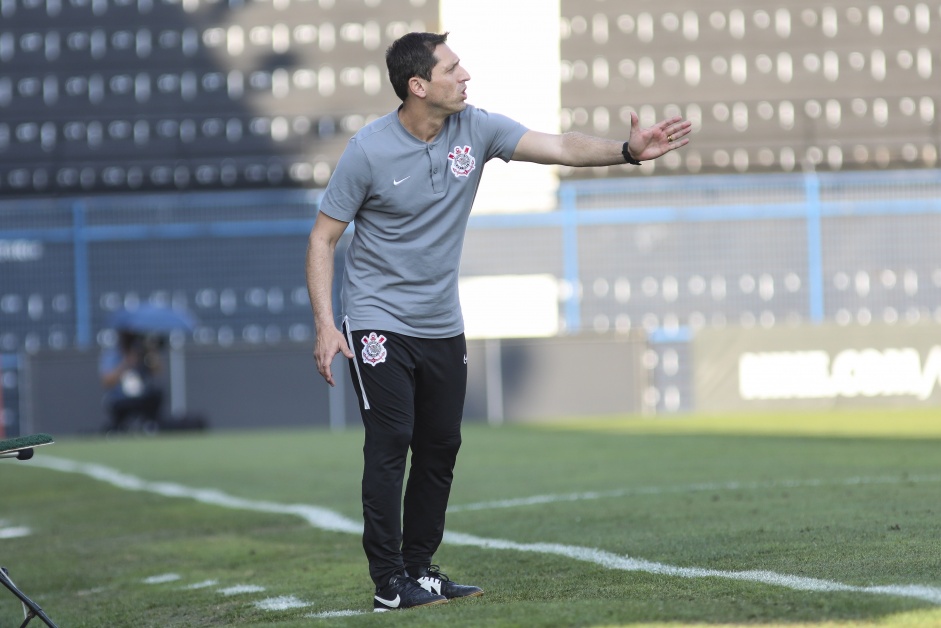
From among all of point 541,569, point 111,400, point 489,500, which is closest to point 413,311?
point 541,569

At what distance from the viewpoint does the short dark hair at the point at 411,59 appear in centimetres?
435

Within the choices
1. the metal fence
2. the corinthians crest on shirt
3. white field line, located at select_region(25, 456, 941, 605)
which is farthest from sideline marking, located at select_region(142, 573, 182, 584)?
the metal fence

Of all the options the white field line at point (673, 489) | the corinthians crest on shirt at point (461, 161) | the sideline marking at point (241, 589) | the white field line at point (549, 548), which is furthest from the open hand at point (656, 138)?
the white field line at point (673, 489)

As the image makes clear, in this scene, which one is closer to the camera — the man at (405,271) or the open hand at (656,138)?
the man at (405,271)

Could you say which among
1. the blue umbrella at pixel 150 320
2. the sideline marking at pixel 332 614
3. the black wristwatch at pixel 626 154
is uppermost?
the black wristwatch at pixel 626 154

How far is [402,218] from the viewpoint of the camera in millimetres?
4391

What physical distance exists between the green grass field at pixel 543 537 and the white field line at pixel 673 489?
3 cm

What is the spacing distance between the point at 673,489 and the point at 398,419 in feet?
11.7

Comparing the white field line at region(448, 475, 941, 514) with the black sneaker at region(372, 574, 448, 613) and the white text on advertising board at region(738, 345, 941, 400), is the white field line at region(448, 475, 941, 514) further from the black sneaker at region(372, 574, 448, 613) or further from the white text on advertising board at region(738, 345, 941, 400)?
the white text on advertising board at region(738, 345, 941, 400)

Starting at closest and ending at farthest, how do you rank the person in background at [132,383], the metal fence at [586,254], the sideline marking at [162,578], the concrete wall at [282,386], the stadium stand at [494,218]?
the sideline marking at [162,578], the person in background at [132,383], the concrete wall at [282,386], the metal fence at [586,254], the stadium stand at [494,218]

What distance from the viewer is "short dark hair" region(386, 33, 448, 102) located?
4352 millimetres

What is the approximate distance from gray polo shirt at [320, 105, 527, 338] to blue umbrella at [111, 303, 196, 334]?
16.1 meters

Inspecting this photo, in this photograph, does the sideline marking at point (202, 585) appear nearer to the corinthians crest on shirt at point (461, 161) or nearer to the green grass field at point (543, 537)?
the green grass field at point (543, 537)

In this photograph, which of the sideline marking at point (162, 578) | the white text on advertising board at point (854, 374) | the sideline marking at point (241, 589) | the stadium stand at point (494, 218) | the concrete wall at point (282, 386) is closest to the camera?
the sideline marking at point (241, 589)
